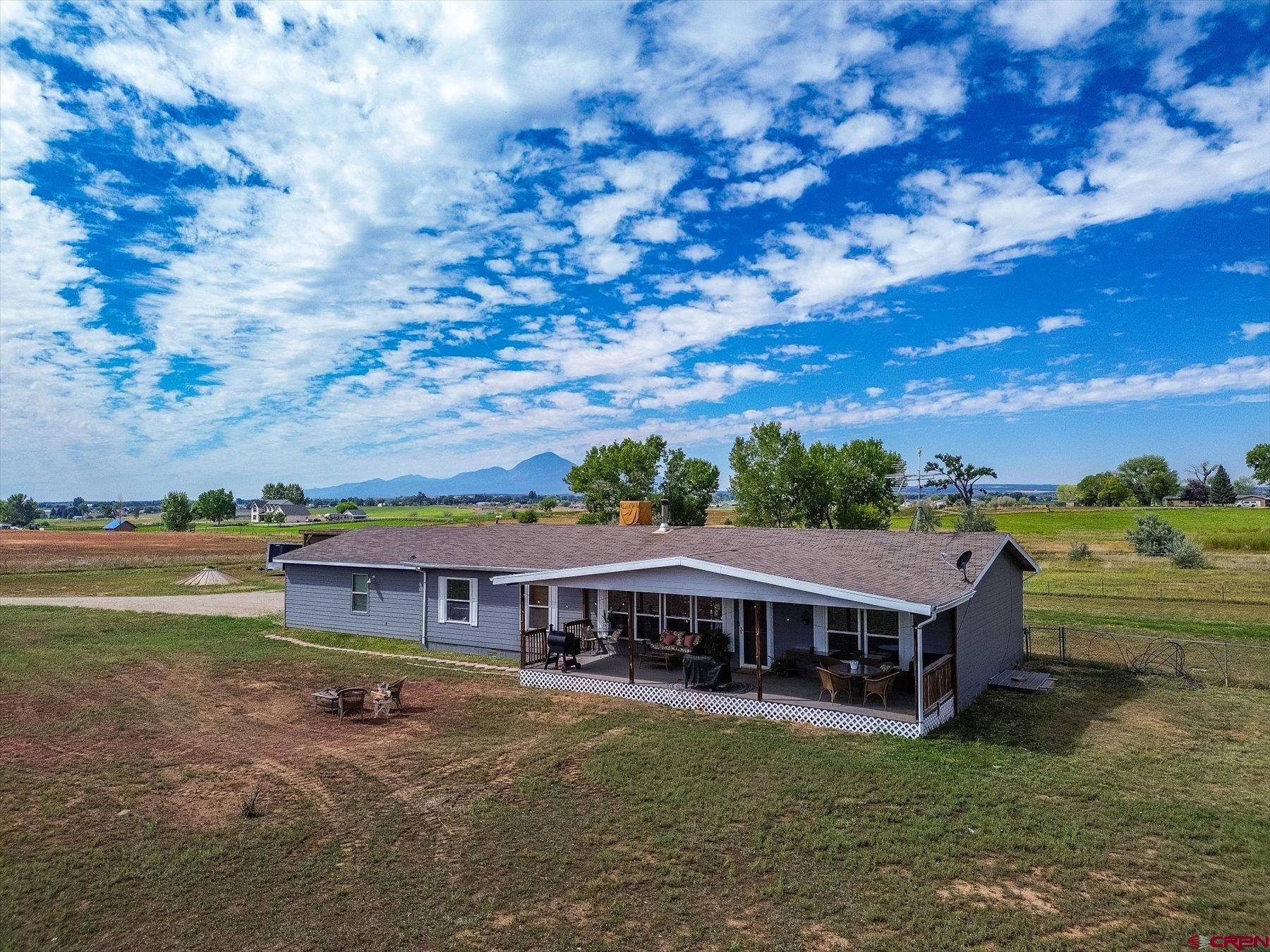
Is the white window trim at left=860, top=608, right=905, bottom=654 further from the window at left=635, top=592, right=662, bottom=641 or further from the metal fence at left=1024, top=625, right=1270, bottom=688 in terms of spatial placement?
the metal fence at left=1024, top=625, right=1270, bottom=688

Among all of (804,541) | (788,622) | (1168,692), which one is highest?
(804,541)

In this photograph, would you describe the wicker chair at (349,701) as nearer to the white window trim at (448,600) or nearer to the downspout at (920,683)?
the white window trim at (448,600)

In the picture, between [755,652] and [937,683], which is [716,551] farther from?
[937,683]

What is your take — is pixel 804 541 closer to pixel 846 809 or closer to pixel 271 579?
pixel 846 809

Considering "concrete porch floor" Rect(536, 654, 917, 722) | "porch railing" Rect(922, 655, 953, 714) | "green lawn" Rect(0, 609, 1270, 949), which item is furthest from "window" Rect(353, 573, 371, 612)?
"porch railing" Rect(922, 655, 953, 714)

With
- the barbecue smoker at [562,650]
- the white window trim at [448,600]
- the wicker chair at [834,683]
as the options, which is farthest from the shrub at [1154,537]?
the white window trim at [448,600]

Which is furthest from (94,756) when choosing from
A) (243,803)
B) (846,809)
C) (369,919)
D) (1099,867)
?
(1099,867)
